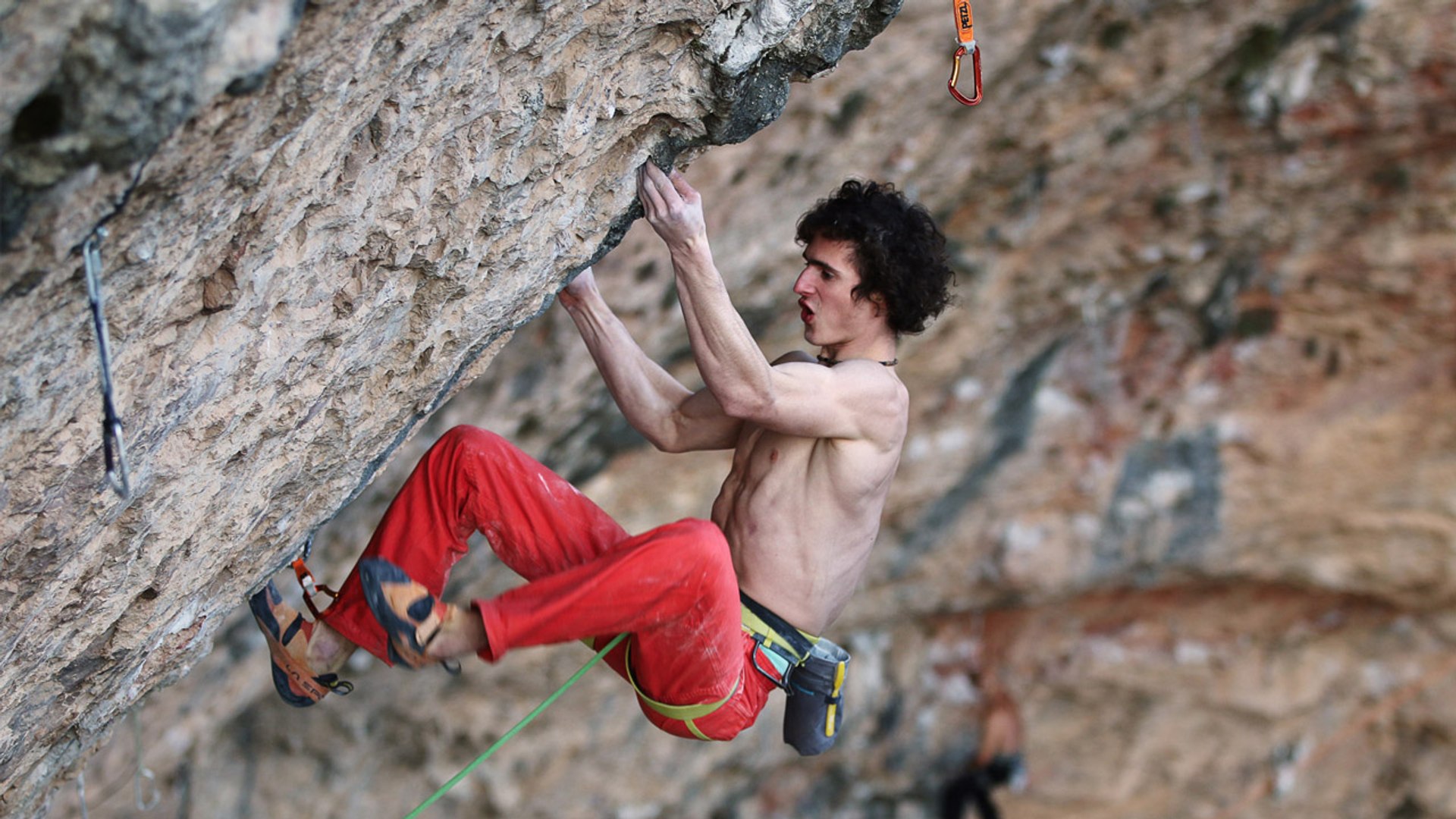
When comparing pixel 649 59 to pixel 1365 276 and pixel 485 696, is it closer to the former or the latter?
pixel 485 696

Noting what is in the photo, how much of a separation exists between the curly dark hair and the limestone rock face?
0.31m

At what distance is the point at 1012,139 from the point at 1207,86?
67 centimetres

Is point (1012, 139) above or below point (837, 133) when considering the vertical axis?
below

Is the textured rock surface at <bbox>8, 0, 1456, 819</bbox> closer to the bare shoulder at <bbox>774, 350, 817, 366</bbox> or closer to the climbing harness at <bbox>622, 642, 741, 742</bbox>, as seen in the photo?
the bare shoulder at <bbox>774, 350, 817, 366</bbox>

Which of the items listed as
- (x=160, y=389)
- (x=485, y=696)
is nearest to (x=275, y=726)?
(x=485, y=696)

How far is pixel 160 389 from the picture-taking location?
1.91 m

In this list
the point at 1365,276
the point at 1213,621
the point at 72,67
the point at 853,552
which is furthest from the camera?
the point at 1213,621

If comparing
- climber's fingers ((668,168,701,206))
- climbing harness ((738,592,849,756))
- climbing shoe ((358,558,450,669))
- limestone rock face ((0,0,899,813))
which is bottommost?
climbing harness ((738,592,849,756))

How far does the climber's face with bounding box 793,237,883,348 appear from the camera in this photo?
2.71m

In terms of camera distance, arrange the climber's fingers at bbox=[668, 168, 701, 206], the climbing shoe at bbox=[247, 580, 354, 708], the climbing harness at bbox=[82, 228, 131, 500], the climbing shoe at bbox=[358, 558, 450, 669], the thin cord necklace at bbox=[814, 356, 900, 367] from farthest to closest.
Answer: the thin cord necklace at bbox=[814, 356, 900, 367] → the climbing shoe at bbox=[247, 580, 354, 708] → the climber's fingers at bbox=[668, 168, 701, 206] → the climbing shoe at bbox=[358, 558, 450, 669] → the climbing harness at bbox=[82, 228, 131, 500]

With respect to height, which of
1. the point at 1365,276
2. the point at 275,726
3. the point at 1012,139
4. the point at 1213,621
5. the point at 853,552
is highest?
the point at 853,552

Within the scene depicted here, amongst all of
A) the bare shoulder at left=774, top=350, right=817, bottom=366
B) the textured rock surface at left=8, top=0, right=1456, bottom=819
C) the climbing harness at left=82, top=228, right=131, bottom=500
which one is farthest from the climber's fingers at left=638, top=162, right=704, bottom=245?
the textured rock surface at left=8, top=0, right=1456, bottom=819

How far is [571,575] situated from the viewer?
239 centimetres

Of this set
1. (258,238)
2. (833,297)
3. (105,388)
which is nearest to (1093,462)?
(833,297)
